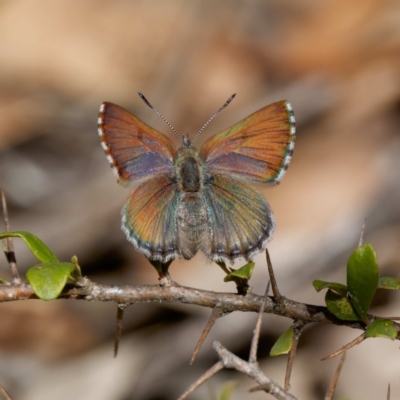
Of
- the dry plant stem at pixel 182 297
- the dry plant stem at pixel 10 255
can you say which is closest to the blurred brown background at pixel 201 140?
the dry plant stem at pixel 182 297

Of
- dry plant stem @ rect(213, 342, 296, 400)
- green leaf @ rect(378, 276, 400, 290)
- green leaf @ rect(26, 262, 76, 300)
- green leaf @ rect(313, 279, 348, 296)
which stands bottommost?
dry plant stem @ rect(213, 342, 296, 400)

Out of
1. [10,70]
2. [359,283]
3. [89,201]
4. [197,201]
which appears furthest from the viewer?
[89,201]

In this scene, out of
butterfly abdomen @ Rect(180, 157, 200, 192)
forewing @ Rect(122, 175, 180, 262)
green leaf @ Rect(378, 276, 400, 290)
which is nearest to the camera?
green leaf @ Rect(378, 276, 400, 290)

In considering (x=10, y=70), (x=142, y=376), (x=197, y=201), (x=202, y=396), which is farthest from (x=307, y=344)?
(x=10, y=70)

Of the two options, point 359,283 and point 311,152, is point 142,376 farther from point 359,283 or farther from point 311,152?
point 359,283

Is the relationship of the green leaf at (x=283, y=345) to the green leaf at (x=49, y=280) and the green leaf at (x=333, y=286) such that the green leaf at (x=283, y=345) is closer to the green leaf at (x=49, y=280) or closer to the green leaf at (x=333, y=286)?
the green leaf at (x=333, y=286)

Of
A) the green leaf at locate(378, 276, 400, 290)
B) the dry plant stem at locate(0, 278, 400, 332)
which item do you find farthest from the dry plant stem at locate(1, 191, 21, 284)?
the green leaf at locate(378, 276, 400, 290)

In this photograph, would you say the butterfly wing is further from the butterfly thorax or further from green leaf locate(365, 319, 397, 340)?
green leaf locate(365, 319, 397, 340)

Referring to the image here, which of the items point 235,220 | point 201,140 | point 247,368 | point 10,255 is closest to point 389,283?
point 247,368
